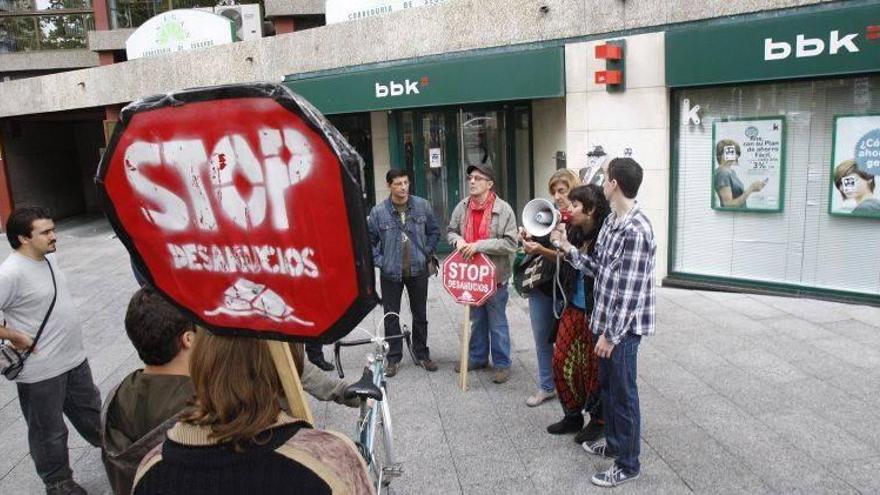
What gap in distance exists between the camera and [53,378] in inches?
155

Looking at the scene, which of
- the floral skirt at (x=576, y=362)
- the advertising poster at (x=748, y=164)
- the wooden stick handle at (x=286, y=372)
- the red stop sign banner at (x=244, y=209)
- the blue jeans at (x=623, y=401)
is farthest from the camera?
the advertising poster at (x=748, y=164)

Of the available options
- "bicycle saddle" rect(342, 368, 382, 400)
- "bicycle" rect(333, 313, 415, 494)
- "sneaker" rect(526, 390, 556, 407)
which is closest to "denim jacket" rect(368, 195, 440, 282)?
"sneaker" rect(526, 390, 556, 407)

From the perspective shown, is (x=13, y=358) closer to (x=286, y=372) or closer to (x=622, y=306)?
(x=286, y=372)

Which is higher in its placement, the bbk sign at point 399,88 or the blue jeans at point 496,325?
the bbk sign at point 399,88

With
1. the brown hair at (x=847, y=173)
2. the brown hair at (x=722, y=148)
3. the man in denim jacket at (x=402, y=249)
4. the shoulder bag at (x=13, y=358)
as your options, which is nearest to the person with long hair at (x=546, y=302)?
the man in denim jacket at (x=402, y=249)

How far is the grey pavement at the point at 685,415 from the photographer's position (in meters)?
4.02

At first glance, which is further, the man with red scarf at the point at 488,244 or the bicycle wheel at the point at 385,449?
the man with red scarf at the point at 488,244

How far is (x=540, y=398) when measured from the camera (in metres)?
5.08

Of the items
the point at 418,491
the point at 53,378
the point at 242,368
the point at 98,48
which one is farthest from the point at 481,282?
the point at 98,48

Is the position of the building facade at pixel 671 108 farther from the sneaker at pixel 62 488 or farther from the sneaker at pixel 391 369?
the sneaker at pixel 62 488

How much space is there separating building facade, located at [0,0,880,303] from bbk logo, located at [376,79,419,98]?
0.02 metres

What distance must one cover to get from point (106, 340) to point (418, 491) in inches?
206

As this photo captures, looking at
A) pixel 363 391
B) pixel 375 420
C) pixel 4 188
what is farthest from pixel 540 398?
pixel 4 188

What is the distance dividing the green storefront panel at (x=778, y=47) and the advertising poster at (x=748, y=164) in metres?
0.69
